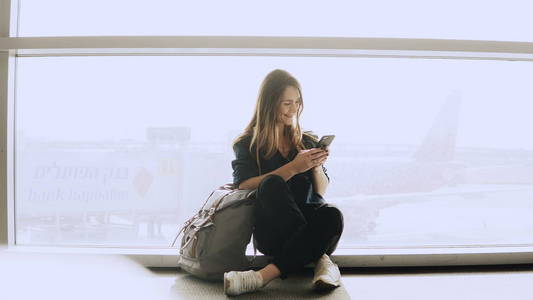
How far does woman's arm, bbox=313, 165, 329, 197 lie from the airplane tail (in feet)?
2.03

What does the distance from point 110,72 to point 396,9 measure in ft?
4.59

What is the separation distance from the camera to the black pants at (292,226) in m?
1.43

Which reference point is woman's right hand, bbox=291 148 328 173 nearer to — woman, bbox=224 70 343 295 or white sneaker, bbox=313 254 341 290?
woman, bbox=224 70 343 295

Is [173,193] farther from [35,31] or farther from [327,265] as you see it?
[35,31]

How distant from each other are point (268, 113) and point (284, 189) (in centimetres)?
34

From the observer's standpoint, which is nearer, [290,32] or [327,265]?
[327,265]

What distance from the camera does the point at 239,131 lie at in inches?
76.7

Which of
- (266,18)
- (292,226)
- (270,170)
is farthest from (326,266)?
(266,18)

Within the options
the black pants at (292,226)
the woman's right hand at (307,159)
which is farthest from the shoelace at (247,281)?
the woman's right hand at (307,159)

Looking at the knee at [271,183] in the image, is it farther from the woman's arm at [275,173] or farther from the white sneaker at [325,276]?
the white sneaker at [325,276]

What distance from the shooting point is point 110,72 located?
1874 mm

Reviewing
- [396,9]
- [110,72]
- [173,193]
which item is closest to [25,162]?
[110,72]

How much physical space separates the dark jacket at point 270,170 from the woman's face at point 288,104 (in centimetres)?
15

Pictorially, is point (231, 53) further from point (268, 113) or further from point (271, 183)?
point (271, 183)
